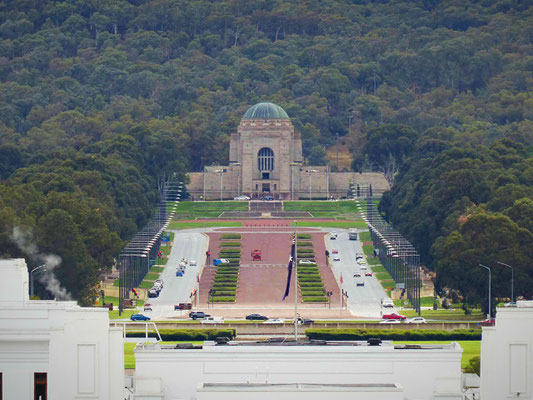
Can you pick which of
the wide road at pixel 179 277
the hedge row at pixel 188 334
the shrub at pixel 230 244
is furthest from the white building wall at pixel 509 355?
the shrub at pixel 230 244

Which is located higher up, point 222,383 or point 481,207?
point 481,207

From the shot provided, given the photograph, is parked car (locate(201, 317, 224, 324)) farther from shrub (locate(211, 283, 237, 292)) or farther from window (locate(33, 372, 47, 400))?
window (locate(33, 372, 47, 400))

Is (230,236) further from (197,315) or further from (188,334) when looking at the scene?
(188,334)

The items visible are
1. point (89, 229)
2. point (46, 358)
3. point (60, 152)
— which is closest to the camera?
point (46, 358)

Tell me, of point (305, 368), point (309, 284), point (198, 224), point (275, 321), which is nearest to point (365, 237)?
point (198, 224)

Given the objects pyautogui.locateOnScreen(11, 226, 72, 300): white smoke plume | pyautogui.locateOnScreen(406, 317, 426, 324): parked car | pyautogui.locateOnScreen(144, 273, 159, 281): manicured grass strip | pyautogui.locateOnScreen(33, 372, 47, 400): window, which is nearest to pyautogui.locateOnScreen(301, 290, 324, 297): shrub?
pyautogui.locateOnScreen(144, 273, 159, 281): manicured grass strip

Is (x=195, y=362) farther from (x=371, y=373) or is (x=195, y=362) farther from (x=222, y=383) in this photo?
(x=371, y=373)

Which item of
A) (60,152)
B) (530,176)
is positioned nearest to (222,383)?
(530,176)

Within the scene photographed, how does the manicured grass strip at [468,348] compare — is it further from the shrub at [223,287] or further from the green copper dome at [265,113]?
the green copper dome at [265,113]
